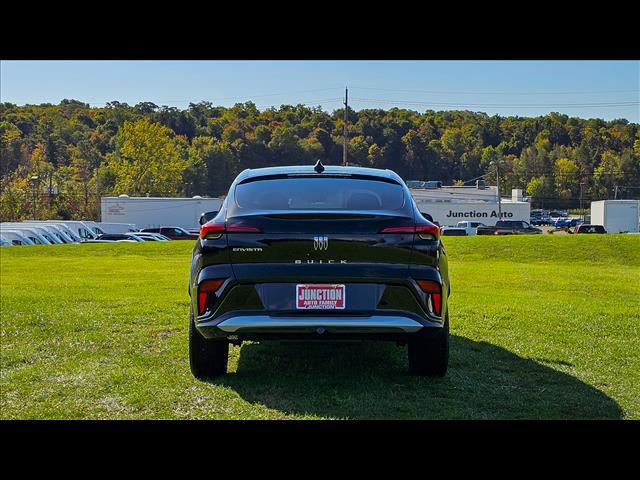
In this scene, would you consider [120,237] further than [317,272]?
Yes

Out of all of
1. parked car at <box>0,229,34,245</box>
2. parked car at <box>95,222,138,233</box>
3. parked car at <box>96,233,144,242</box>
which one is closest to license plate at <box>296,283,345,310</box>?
parked car at <box>0,229,34,245</box>

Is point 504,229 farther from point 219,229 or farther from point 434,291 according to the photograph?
point 219,229

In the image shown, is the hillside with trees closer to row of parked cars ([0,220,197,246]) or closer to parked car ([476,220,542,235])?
row of parked cars ([0,220,197,246])

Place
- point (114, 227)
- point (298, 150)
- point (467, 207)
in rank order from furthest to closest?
point (298, 150) → point (467, 207) → point (114, 227)

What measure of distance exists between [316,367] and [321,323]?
4.75ft

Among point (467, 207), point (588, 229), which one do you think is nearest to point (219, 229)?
point (588, 229)

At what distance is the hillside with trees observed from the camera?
276ft

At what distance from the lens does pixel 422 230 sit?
5418mm

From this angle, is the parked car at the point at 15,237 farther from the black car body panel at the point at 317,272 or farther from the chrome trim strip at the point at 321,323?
the chrome trim strip at the point at 321,323

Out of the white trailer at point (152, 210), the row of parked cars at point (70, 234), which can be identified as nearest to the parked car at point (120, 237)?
the row of parked cars at point (70, 234)

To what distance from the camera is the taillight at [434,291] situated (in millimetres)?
5389

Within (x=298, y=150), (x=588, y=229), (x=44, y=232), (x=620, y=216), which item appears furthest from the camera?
(x=298, y=150)

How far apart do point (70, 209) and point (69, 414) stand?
242 ft

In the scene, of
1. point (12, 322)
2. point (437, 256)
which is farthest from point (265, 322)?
point (12, 322)
